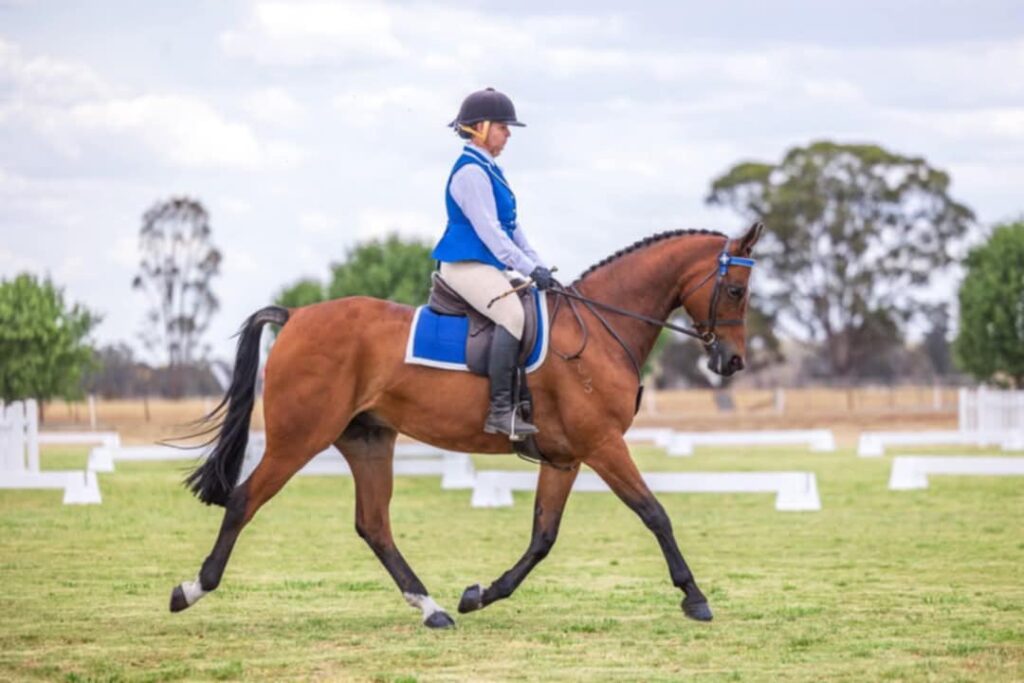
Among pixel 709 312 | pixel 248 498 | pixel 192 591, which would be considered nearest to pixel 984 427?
pixel 709 312

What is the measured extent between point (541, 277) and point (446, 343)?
728 millimetres

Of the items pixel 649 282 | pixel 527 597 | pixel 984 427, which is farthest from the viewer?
pixel 984 427

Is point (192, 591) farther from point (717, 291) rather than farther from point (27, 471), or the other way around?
point (27, 471)

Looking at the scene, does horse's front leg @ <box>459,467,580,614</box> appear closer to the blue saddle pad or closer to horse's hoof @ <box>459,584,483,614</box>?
horse's hoof @ <box>459,584,483,614</box>

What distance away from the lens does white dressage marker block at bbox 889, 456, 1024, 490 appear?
21.6 m

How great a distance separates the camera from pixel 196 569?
43.2 ft

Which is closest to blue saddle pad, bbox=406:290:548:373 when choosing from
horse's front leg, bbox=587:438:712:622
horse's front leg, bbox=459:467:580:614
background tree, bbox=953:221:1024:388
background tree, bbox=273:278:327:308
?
horse's front leg, bbox=587:438:712:622

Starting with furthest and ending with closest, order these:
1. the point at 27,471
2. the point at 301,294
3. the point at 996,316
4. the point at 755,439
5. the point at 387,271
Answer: the point at 301,294
the point at 387,271
the point at 996,316
the point at 755,439
the point at 27,471

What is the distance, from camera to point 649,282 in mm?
10109

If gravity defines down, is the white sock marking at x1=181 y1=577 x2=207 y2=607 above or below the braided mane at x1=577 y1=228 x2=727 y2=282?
below

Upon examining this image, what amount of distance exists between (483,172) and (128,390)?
60.5 metres

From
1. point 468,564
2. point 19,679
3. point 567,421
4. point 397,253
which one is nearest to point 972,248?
point 397,253

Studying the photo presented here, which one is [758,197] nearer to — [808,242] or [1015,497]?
[808,242]

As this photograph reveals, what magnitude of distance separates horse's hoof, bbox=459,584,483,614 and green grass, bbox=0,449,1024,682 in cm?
12
